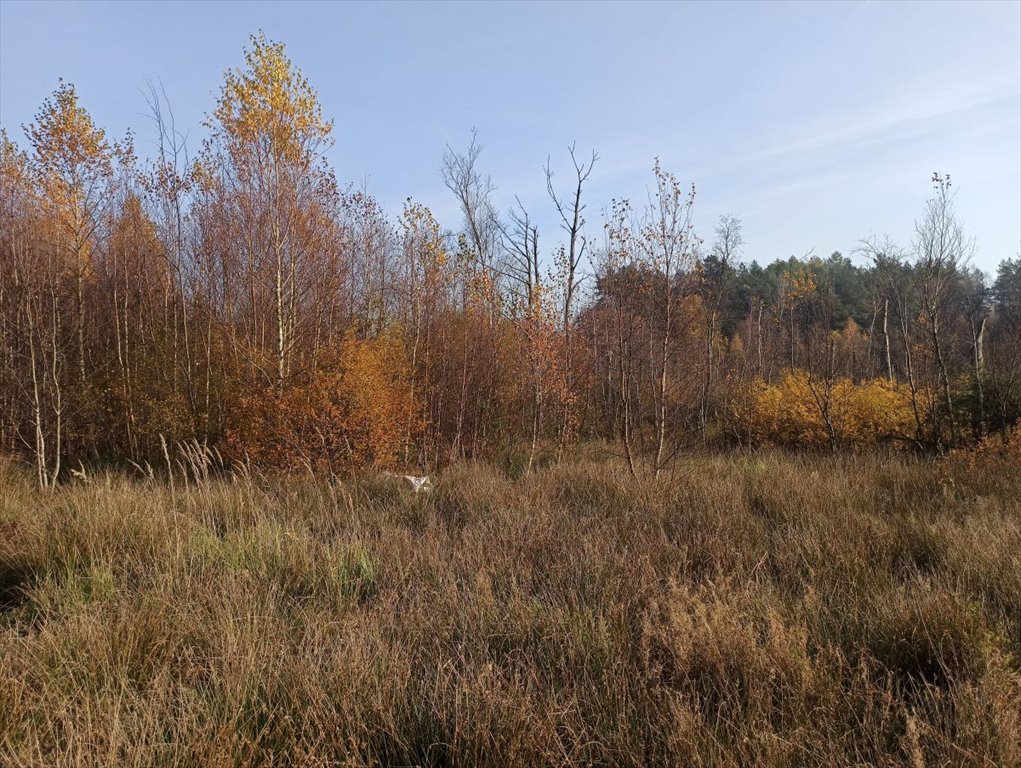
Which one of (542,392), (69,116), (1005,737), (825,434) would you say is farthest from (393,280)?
(1005,737)

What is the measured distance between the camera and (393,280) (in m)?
16.4

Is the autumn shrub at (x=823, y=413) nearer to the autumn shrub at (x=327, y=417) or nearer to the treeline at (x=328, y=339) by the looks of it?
the treeline at (x=328, y=339)

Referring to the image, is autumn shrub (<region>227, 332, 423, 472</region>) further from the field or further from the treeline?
the field

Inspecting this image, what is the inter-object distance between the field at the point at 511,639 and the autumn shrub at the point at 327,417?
6.16m

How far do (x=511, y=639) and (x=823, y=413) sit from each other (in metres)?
12.3

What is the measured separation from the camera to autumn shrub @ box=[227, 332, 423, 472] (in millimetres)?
11562

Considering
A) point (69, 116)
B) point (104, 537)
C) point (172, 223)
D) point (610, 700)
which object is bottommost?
point (610, 700)

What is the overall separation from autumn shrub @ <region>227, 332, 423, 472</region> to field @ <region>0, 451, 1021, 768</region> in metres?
6.16

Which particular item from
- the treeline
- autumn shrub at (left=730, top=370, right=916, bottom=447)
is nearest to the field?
the treeline

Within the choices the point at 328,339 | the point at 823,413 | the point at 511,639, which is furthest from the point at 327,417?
the point at 823,413

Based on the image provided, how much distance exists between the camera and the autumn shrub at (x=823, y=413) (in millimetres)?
14062

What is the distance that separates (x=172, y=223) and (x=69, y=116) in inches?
135

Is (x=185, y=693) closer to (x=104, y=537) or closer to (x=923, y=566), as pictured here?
(x=104, y=537)

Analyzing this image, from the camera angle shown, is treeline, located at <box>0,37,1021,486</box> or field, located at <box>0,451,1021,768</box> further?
treeline, located at <box>0,37,1021,486</box>
